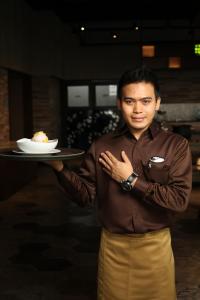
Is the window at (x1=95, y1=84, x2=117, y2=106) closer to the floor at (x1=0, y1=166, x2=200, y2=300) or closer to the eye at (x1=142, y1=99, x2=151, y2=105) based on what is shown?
the floor at (x1=0, y1=166, x2=200, y2=300)

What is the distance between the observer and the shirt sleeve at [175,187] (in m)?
1.45

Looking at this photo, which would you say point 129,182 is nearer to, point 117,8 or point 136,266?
point 136,266

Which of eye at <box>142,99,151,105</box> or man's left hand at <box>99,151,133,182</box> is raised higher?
eye at <box>142,99,151,105</box>

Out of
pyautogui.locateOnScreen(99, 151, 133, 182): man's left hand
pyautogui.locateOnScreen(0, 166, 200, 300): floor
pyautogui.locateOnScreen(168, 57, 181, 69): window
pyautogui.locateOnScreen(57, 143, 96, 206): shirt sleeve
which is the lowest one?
pyautogui.locateOnScreen(0, 166, 200, 300): floor

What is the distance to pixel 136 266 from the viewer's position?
5.23 ft

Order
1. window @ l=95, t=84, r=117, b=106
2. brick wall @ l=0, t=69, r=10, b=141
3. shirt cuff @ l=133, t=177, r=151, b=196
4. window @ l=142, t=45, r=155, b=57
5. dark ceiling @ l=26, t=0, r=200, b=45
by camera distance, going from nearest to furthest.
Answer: shirt cuff @ l=133, t=177, r=151, b=196, brick wall @ l=0, t=69, r=10, b=141, dark ceiling @ l=26, t=0, r=200, b=45, window @ l=142, t=45, r=155, b=57, window @ l=95, t=84, r=117, b=106

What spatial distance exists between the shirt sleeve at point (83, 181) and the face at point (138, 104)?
22cm

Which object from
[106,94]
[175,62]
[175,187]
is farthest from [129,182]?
[106,94]

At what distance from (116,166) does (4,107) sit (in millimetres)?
5733

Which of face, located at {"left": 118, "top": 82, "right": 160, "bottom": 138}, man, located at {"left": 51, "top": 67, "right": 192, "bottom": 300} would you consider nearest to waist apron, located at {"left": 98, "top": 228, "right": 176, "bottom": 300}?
man, located at {"left": 51, "top": 67, "right": 192, "bottom": 300}

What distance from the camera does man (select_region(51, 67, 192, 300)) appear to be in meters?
1.49

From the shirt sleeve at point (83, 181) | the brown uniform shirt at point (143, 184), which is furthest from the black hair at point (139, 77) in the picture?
the shirt sleeve at point (83, 181)

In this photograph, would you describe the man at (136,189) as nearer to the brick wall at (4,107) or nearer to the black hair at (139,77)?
the black hair at (139,77)

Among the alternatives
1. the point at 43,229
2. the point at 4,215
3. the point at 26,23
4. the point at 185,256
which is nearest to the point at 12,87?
the point at 26,23
